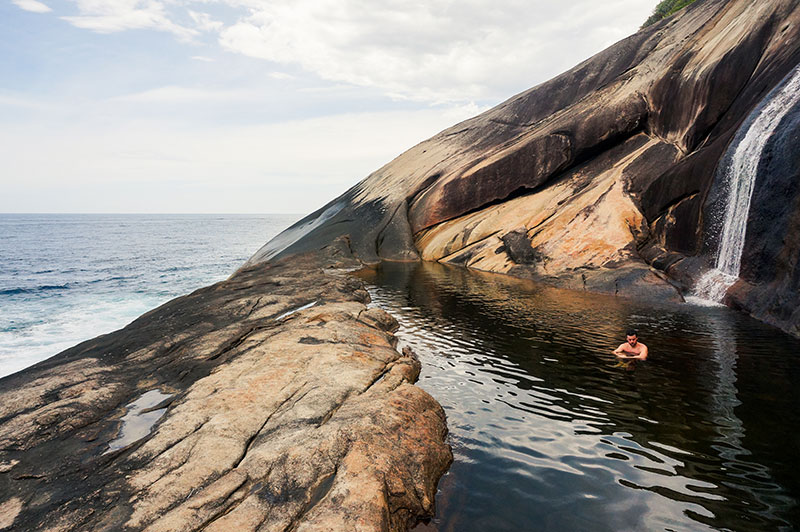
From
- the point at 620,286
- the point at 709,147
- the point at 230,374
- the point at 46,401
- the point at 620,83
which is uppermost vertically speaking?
the point at 620,83

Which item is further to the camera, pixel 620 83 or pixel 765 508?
pixel 620 83

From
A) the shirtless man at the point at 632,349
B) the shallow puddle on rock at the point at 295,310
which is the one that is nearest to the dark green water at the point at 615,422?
the shirtless man at the point at 632,349

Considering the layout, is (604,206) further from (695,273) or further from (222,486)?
(222,486)

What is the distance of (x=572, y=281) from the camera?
23.8 m

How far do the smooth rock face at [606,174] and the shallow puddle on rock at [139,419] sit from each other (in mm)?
17805

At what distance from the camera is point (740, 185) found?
17703 mm

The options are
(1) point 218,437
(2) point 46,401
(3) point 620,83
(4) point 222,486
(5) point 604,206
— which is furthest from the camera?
(3) point 620,83

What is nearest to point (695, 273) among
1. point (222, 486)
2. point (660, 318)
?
point (660, 318)

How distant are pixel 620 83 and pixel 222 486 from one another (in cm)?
3591

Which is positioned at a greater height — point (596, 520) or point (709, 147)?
point (709, 147)

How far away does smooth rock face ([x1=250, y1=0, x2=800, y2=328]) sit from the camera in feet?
68.1

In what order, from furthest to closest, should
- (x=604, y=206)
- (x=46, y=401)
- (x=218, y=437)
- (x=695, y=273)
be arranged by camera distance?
(x=604, y=206) → (x=695, y=273) → (x=46, y=401) → (x=218, y=437)

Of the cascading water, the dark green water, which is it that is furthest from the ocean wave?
the cascading water

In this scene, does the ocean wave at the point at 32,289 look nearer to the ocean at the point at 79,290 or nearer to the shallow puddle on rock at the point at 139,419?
the ocean at the point at 79,290
